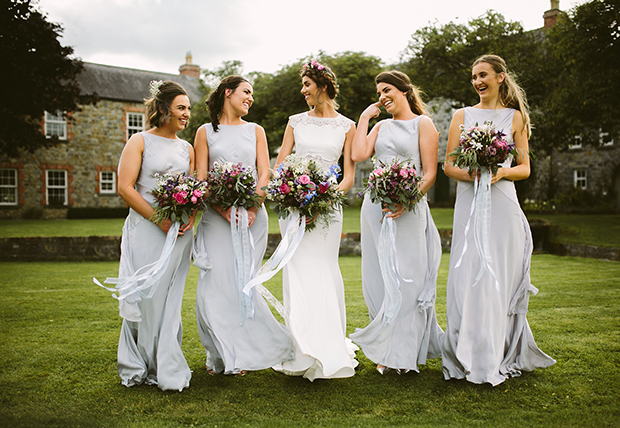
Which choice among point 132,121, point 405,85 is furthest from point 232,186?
point 132,121

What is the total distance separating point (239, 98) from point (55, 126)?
30876 mm

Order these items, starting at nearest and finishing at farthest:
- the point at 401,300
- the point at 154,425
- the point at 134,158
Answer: the point at 154,425
the point at 134,158
the point at 401,300

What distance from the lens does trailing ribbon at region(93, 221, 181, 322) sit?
13.3ft

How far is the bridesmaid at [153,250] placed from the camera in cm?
419

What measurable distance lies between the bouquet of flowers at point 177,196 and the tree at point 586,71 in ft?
51.7

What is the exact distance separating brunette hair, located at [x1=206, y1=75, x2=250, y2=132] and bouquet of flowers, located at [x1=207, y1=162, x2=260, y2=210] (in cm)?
57

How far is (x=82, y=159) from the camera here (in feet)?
103

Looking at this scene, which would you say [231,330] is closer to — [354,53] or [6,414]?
[6,414]

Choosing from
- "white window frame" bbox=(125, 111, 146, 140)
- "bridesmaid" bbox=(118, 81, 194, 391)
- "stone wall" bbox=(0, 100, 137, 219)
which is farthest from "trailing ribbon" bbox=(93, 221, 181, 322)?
"white window frame" bbox=(125, 111, 146, 140)

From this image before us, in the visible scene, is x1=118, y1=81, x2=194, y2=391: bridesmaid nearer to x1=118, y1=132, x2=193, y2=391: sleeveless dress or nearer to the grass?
x1=118, y1=132, x2=193, y2=391: sleeveless dress

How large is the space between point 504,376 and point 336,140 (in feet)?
8.85

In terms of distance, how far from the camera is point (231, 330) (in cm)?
438

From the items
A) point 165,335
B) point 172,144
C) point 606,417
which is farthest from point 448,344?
point 172,144

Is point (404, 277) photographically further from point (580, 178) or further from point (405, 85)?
point (580, 178)
